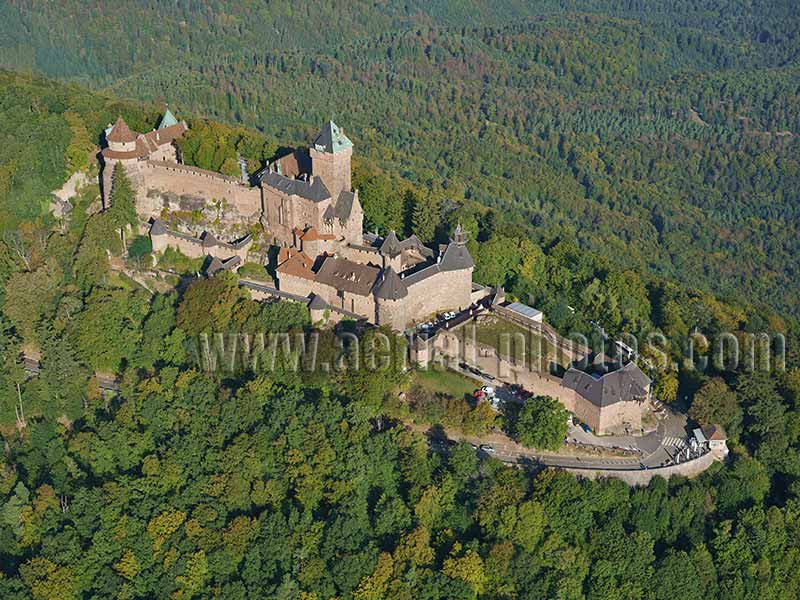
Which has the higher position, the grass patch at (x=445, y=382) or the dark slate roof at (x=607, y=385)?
the dark slate roof at (x=607, y=385)

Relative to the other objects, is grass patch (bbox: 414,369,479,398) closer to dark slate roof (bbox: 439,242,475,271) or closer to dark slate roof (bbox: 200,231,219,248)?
dark slate roof (bbox: 439,242,475,271)

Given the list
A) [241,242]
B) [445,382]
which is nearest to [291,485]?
[445,382]

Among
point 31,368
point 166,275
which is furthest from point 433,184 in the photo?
point 31,368

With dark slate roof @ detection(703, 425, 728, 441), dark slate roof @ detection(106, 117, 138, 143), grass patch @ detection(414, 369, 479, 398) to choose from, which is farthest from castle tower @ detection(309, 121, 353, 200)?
dark slate roof @ detection(703, 425, 728, 441)

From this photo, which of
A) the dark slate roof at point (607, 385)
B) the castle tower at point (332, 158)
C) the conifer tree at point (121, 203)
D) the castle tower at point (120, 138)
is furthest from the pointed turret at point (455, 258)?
the castle tower at point (120, 138)

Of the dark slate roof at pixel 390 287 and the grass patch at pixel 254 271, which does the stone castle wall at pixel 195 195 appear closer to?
the grass patch at pixel 254 271

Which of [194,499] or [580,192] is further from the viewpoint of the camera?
[580,192]

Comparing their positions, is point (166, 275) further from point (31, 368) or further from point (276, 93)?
point (276, 93)
